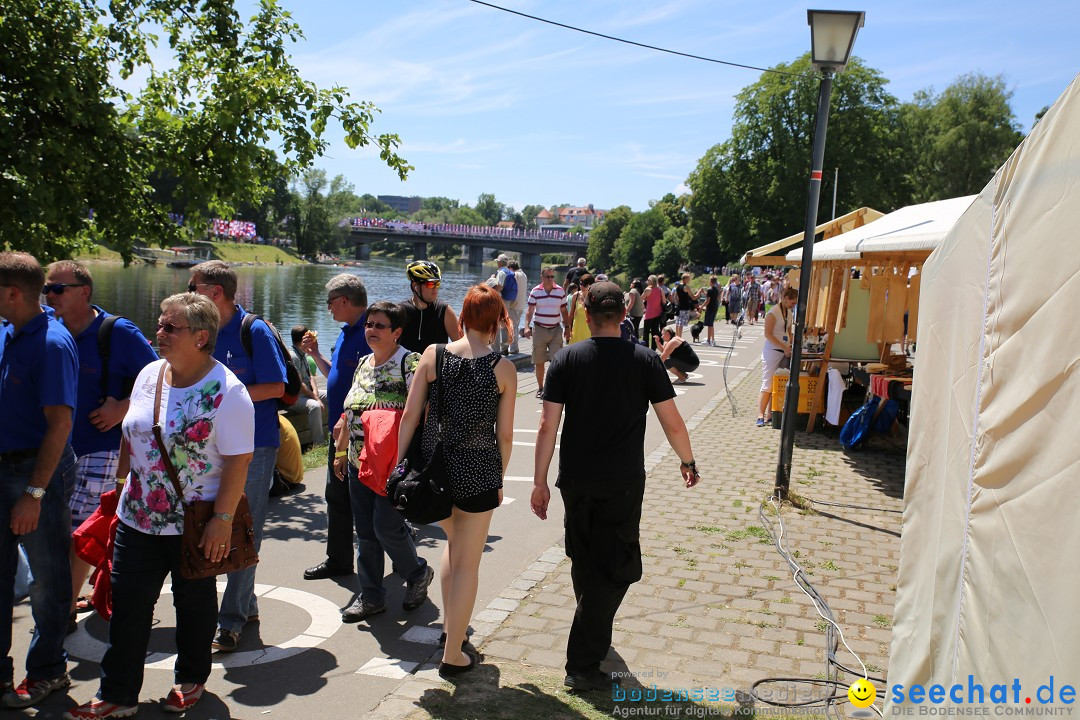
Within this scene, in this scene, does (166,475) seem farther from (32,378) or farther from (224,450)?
(32,378)

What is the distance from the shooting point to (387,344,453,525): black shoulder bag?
3812 mm

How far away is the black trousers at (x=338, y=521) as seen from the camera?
16.8 ft

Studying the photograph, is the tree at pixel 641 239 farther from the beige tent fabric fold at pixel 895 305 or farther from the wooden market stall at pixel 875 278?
the beige tent fabric fold at pixel 895 305

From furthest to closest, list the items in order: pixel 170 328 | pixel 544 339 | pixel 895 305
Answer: pixel 544 339 → pixel 895 305 → pixel 170 328

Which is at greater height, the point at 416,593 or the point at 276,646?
the point at 416,593

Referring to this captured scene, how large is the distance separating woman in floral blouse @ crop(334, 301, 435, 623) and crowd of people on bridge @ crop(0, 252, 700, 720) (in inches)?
0.4

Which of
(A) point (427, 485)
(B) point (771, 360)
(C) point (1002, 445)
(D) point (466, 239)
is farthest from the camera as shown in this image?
(D) point (466, 239)

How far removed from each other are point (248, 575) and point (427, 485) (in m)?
1.21

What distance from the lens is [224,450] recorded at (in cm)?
337

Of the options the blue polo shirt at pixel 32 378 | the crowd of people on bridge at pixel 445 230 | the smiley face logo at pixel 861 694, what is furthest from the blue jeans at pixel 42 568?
the crowd of people on bridge at pixel 445 230

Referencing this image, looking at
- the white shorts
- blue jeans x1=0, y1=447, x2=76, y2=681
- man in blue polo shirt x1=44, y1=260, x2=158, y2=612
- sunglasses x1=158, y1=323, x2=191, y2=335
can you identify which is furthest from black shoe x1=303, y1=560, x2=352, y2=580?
the white shorts

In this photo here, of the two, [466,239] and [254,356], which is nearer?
[254,356]

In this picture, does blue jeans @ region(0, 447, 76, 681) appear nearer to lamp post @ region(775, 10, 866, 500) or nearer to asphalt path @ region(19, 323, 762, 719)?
asphalt path @ region(19, 323, 762, 719)

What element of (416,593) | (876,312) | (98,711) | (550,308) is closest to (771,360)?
(876,312)
